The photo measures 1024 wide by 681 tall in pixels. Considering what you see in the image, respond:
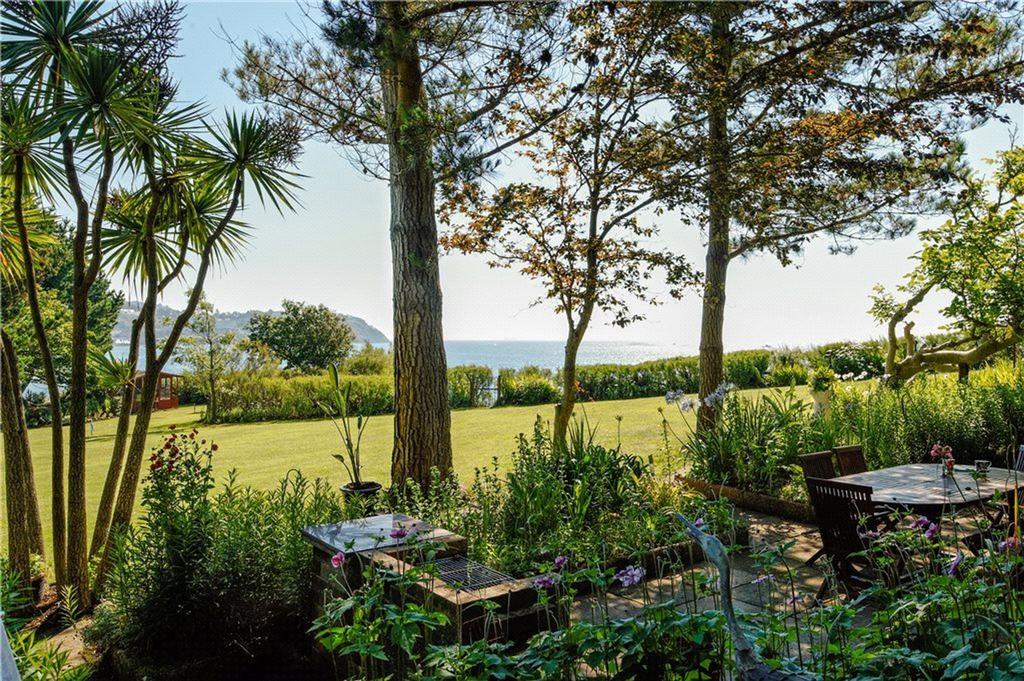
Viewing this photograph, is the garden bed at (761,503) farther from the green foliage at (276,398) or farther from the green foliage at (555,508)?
the green foliage at (276,398)

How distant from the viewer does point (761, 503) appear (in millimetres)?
5684

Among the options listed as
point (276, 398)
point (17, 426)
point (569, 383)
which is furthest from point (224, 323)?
point (569, 383)

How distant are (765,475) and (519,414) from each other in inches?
318

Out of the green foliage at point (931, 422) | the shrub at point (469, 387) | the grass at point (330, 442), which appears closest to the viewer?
the green foliage at point (931, 422)

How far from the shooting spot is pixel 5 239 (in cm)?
449

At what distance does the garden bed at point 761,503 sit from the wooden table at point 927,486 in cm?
86

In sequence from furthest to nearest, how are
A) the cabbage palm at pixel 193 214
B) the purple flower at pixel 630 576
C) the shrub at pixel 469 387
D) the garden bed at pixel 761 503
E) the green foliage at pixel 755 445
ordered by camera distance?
the shrub at pixel 469 387 → the green foliage at pixel 755 445 → the garden bed at pixel 761 503 → the cabbage palm at pixel 193 214 → the purple flower at pixel 630 576

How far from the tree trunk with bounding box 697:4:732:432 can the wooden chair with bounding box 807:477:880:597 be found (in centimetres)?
282

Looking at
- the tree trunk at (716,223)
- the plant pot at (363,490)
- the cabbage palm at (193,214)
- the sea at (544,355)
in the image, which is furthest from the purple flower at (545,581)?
the sea at (544,355)

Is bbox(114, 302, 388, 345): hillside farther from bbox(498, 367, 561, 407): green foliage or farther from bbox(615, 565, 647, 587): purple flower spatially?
bbox(498, 367, 561, 407): green foliage

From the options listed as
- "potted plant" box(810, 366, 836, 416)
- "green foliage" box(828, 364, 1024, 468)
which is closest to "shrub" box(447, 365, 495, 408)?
"potted plant" box(810, 366, 836, 416)

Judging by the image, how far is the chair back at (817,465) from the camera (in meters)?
4.44

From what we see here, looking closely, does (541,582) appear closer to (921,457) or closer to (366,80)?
(366,80)

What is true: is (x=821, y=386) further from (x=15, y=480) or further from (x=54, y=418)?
(x=15, y=480)
